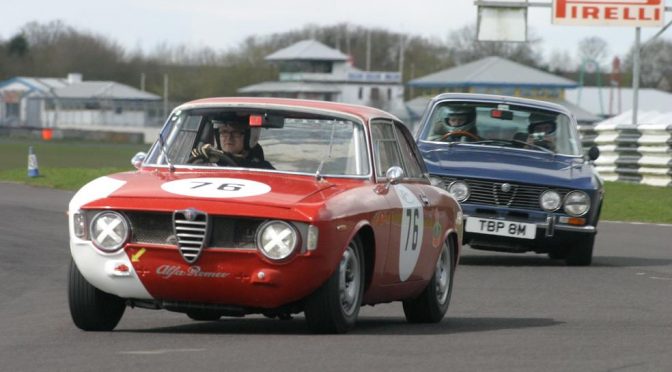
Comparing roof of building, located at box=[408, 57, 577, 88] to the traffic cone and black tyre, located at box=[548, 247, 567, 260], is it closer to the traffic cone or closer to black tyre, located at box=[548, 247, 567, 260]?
the traffic cone

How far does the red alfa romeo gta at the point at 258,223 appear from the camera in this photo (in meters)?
8.12

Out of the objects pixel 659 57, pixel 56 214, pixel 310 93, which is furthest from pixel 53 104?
pixel 56 214

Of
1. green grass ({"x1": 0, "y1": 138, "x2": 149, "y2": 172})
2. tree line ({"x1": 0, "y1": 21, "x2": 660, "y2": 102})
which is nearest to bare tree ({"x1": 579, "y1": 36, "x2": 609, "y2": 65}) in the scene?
tree line ({"x1": 0, "y1": 21, "x2": 660, "y2": 102})

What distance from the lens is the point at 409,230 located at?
31.3ft

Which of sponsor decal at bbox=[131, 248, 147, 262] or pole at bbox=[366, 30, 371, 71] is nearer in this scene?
sponsor decal at bbox=[131, 248, 147, 262]

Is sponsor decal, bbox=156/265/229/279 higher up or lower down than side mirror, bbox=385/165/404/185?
lower down

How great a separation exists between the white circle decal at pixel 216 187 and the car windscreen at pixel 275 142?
0.66 meters

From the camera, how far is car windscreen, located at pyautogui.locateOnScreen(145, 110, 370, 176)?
9.29 m

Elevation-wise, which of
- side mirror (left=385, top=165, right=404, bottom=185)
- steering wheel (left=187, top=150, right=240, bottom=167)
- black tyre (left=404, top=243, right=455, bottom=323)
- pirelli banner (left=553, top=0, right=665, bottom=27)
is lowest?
black tyre (left=404, top=243, right=455, bottom=323)

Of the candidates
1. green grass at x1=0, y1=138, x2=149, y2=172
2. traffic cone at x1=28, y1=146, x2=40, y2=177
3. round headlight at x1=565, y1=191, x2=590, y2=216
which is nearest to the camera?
round headlight at x1=565, y1=191, x2=590, y2=216

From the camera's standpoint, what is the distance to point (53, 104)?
427 ft

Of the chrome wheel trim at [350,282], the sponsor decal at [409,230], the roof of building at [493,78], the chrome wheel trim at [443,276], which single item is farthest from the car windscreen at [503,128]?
the roof of building at [493,78]

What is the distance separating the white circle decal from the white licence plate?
21.6ft

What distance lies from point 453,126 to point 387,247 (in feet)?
23.3
